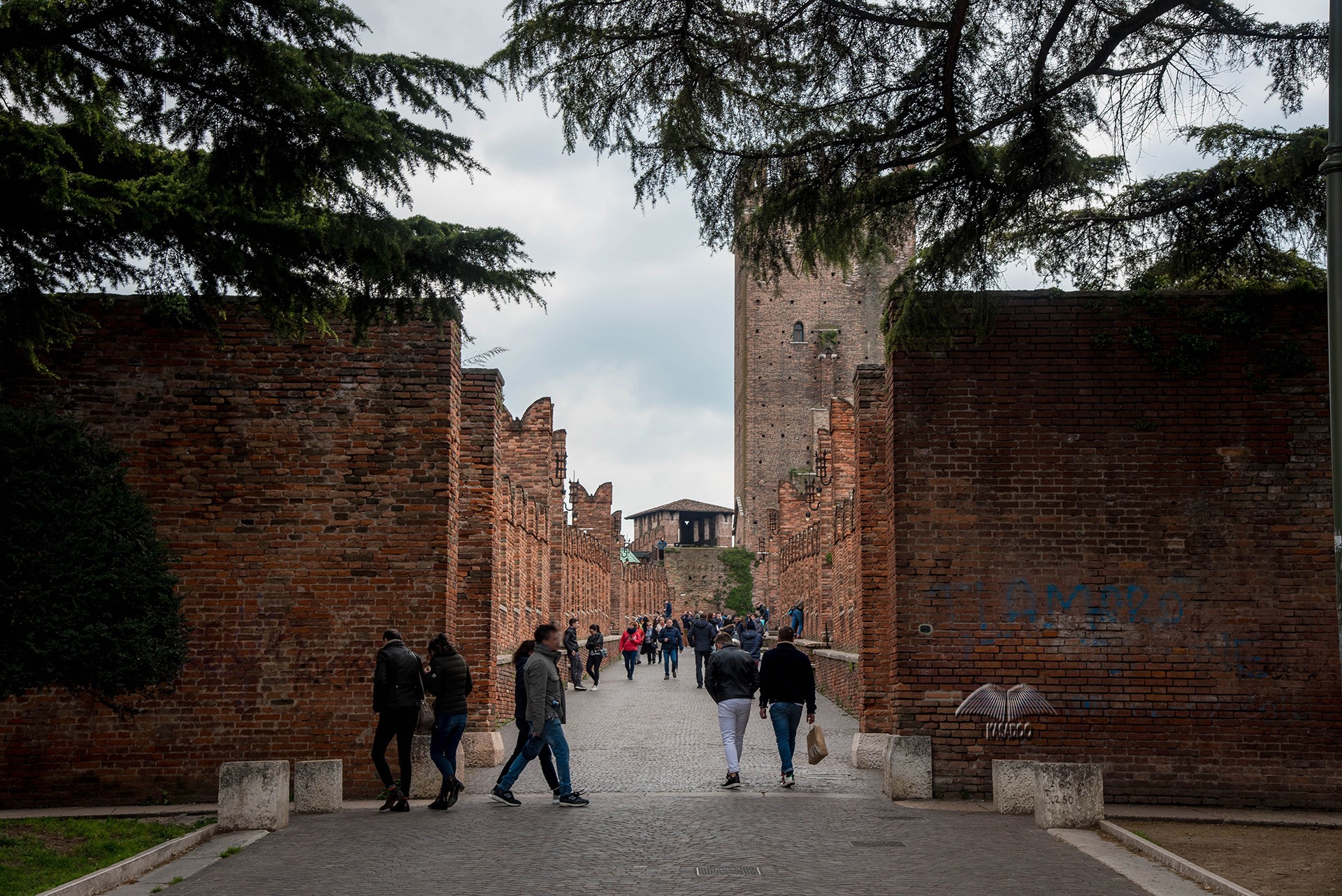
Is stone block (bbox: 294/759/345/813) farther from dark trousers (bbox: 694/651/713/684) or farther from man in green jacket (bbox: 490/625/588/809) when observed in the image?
dark trousers (bbox: 694/651/713/684)

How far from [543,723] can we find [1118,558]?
17.6ft

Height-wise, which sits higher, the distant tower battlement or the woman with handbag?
the distant tower battlement

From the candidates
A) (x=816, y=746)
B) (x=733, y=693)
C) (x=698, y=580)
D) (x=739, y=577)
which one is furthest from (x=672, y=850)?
(x=698, y=580)

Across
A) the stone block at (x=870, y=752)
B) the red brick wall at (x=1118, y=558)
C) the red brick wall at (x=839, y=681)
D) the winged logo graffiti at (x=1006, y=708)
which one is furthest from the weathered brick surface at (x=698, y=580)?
the winged logo graffiti at (x=1006, y=708)

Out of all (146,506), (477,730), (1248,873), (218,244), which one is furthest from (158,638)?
(1248,873)

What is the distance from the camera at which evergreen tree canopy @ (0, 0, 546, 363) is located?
8.25 metres

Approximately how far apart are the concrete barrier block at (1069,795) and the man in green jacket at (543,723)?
12.4 feet

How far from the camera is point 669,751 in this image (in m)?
15.6

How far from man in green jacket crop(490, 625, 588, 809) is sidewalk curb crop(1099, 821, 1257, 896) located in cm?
432

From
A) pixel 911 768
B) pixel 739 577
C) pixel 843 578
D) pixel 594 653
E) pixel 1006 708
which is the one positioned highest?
pixel 843 578

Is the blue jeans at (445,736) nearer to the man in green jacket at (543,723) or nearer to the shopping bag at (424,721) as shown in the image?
the shopping bag at (424,721)

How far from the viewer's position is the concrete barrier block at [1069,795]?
31.1ft

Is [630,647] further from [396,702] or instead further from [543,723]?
[396,702]

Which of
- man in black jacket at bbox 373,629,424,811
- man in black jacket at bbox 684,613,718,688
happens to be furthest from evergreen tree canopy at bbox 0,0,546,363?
man in black jacket at bbox 684,613,718,688
